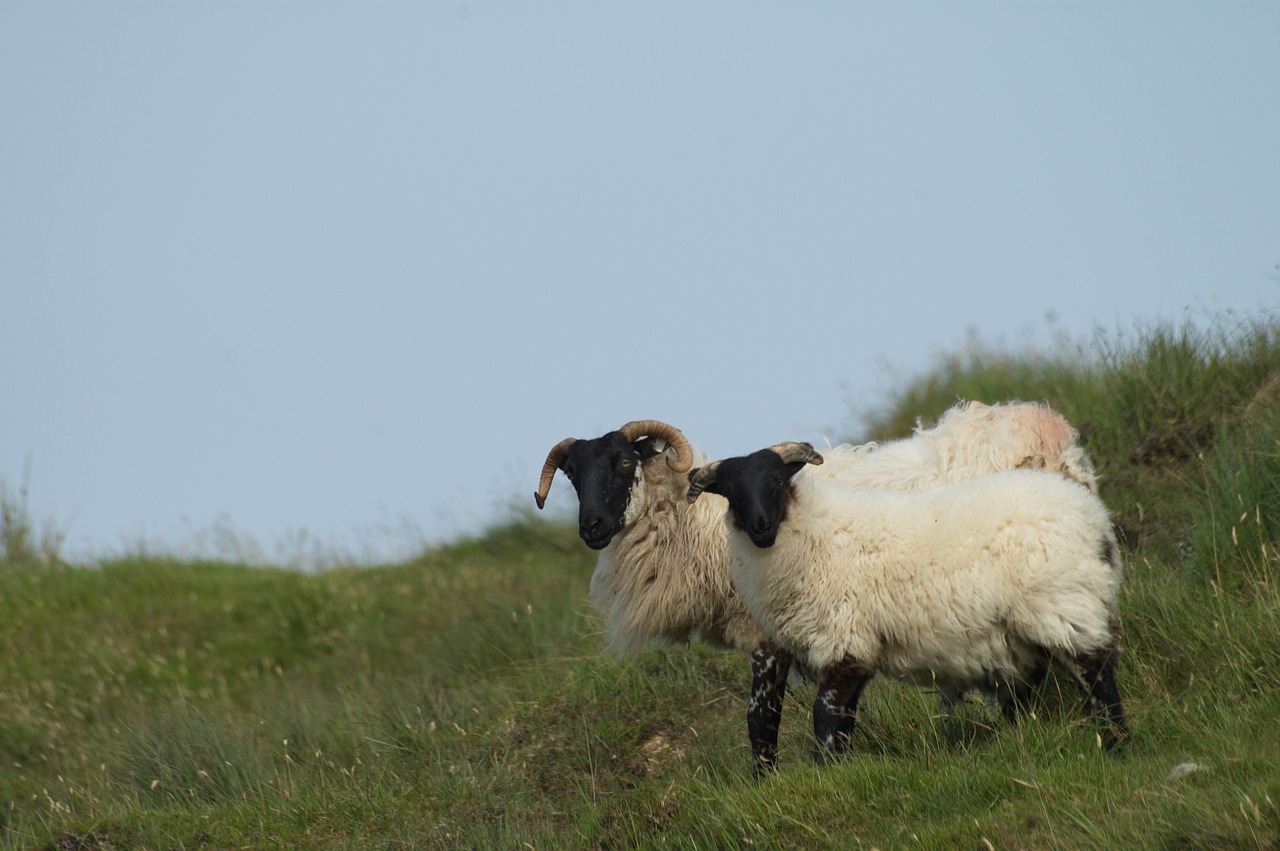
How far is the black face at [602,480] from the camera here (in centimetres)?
733

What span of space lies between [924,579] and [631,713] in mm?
3065

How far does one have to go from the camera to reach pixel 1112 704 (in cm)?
598

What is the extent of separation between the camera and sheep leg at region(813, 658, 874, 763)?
20.1 feet

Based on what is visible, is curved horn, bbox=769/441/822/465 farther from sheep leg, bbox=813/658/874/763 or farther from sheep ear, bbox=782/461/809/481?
sheep leg, bbox=813/658/874/763

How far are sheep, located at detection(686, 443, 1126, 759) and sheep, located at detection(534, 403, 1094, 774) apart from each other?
0.86 m

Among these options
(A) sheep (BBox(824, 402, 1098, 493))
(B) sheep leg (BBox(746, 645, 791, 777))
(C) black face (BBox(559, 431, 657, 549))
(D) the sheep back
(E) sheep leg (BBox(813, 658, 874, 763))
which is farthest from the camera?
(A) sheep (BBox(824, 402, 1098, 493))

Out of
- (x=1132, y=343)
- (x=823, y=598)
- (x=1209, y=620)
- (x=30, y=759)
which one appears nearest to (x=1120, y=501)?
(x=1132, y=343)

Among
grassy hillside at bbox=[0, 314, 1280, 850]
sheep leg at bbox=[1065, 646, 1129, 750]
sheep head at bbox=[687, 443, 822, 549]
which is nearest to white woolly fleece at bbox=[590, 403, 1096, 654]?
grassy hillside at bbox=[0, 314, 1280, 850]

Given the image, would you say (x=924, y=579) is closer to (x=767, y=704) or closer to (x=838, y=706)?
(x=838, y=706)

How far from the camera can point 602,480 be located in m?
7.43

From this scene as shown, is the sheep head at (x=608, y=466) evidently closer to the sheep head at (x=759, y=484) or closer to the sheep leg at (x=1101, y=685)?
the sheep head at (x=759, y=484)

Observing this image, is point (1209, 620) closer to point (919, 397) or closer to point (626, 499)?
point (626, 499)

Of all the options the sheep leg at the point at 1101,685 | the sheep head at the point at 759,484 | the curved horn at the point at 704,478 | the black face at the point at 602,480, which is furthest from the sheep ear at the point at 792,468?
the sheep leg at the point at 1101,685

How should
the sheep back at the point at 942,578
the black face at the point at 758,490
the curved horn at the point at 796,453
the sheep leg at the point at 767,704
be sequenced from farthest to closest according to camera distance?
the sheep leg at the point at 767,704 → the curved horn at the point at 796,453 → the black face at the point at 758,490 → the sheep back at the point at 942,578
